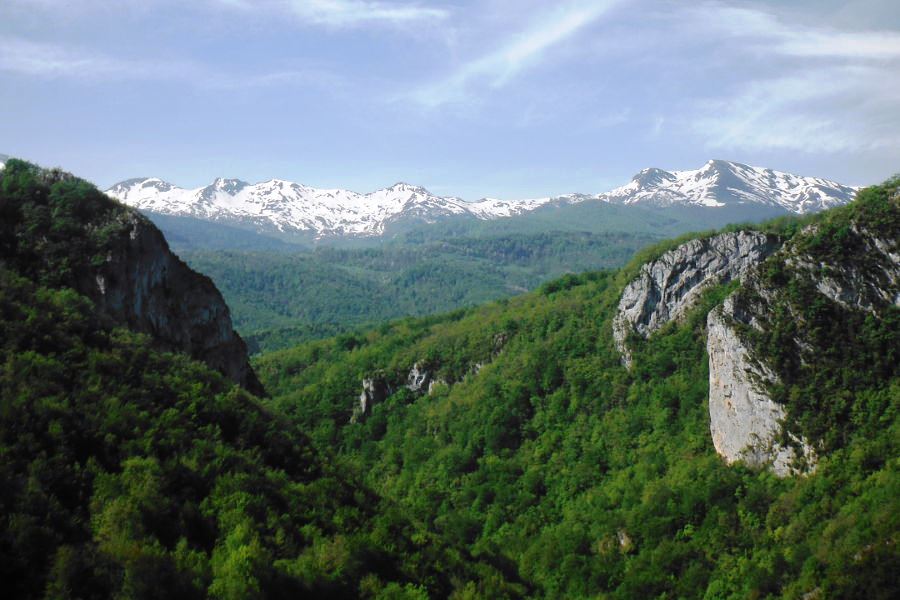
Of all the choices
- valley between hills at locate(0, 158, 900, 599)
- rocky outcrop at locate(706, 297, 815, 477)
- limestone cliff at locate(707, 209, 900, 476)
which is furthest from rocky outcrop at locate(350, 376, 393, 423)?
limestone cliff at locate(707, 209, 900, 476)

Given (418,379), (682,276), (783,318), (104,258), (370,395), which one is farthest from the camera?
(418,379)

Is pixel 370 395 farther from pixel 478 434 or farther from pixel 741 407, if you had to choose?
pixel 741 407

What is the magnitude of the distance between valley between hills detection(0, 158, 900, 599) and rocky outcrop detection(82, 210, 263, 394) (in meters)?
0.18

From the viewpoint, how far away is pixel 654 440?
2456 inches

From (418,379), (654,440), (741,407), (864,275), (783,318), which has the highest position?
(864,275)

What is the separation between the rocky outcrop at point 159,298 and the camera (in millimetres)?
44906

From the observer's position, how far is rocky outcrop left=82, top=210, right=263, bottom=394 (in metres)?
44.9

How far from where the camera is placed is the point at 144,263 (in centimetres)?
4791

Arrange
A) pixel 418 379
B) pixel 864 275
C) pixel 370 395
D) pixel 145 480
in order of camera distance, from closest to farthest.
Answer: pixel 145 480
pixel 864 275
pixel 370 395
pixel 418 379

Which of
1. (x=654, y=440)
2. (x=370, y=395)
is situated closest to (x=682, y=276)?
(x=654, y=440)

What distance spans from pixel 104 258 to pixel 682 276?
51058 mm

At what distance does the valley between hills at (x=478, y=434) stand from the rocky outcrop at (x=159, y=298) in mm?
181

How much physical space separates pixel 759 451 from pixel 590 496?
13.4m

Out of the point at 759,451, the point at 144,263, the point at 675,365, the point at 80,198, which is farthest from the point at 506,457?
the point at 80,198
